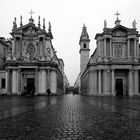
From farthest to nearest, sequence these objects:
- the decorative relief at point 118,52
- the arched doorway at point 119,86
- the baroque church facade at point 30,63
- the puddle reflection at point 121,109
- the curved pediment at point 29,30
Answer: the decorative relief at point 118,52
the arched doorway at point 119,86
the curved pediment at point 29,30
the baroque church facade at point 30,63
the puddle reflection at point 121,109

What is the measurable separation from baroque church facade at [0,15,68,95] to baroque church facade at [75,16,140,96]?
11296 millimetres

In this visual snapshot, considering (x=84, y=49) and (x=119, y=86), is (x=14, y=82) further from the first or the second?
(x=84, y=49)

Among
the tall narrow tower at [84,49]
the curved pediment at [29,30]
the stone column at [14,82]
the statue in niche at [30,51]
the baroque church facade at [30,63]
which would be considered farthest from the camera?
the tall narrow tower at [84,49]

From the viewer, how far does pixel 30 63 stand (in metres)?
50.1

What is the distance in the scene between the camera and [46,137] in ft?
18.7

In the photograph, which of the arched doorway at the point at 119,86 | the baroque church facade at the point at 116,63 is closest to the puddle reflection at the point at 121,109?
the baroque church facade at the point at 116,63

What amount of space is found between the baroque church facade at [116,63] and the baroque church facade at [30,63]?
37.1ft

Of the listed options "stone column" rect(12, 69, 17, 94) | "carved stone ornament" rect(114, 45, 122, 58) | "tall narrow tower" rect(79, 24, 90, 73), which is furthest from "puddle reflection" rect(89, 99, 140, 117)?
"tall narrow tower" rect(79, 24, 90, 73)

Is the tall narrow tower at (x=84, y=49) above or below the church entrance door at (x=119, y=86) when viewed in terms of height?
above

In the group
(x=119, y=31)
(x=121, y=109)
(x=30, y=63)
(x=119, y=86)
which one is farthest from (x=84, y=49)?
(x=121, y=109)

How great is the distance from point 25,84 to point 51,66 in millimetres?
8625

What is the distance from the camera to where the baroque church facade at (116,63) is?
165 feet

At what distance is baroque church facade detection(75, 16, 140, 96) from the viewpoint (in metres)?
50.2

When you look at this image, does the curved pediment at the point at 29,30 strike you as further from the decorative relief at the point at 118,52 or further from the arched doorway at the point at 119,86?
the arched doorway at the point at 119,86
